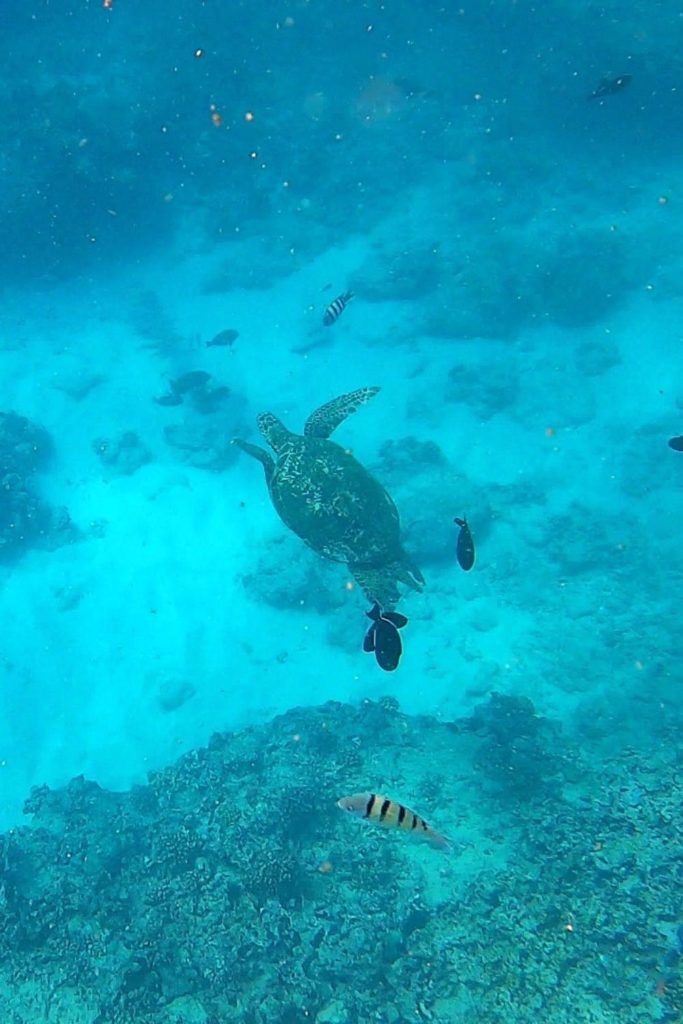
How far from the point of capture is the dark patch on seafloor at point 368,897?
5707mm

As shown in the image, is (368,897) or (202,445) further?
(202,445)

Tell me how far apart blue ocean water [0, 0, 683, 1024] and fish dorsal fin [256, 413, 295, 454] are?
0.20 meters

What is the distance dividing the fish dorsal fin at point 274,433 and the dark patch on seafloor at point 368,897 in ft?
14.7

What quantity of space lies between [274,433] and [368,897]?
5.84 metres

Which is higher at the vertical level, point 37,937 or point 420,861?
point 420,861

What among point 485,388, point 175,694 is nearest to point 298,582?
point 175,694

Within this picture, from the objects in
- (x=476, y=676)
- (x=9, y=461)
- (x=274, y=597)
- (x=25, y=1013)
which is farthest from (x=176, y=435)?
(x=25, y=1013)

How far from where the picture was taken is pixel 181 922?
21.8 ft

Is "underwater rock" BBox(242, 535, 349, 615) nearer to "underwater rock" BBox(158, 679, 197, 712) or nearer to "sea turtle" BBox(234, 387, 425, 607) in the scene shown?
"underwater rock" BBox(158, 679, 197, 712)

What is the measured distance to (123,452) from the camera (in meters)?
16.7

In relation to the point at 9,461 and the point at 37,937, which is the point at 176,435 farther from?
the point at 37,937

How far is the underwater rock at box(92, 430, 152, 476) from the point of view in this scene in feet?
53.8

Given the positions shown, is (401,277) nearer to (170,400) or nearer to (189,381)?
(189,381)

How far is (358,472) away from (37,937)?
21.7 ft
